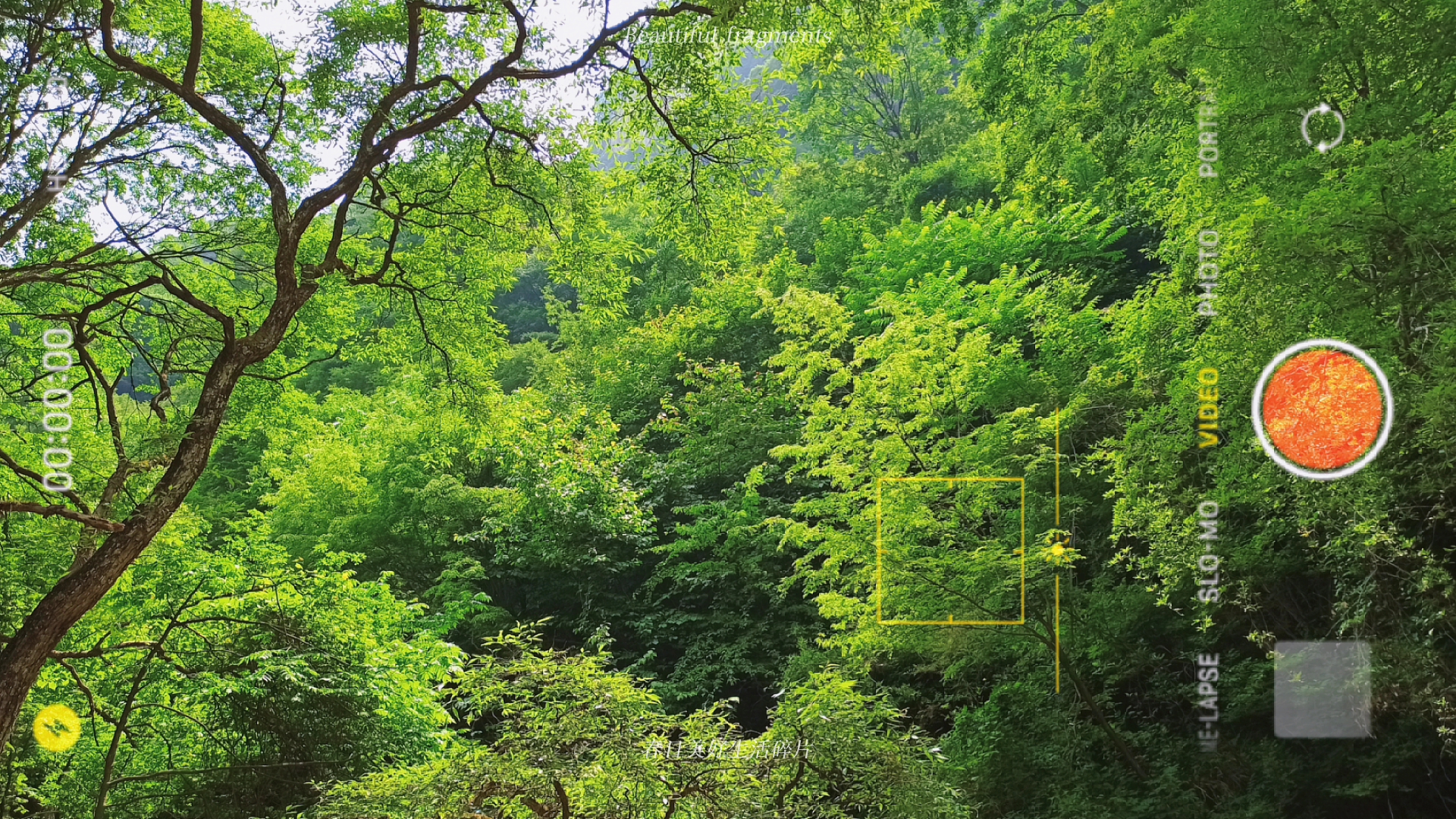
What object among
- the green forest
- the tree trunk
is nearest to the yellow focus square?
the green forest

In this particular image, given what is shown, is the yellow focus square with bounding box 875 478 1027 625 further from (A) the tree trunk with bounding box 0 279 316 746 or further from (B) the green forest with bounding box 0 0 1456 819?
(A) the tree trunk with bounding box 0 279 316 746

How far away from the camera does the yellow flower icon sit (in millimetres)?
5824

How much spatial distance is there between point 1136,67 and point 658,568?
7693 mm

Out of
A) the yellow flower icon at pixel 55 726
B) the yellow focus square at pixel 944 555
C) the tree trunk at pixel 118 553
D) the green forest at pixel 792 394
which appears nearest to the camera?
the tree trunk at pixel 118 553

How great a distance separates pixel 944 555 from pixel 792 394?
2395mm

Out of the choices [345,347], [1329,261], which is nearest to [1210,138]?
[1329,261]

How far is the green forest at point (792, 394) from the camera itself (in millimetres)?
4090

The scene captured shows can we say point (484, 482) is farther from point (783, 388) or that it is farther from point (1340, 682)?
point (1340, 682)

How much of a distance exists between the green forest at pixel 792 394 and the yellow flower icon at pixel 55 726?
0.02 m

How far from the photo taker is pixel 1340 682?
5383mm

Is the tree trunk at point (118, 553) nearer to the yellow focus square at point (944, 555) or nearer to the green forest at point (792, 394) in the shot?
the green forest at point (792, 394)

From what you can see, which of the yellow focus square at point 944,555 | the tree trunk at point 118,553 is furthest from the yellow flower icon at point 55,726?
the yellow focus square at point 944,555

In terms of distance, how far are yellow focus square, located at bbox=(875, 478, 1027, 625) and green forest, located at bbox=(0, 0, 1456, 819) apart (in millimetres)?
38

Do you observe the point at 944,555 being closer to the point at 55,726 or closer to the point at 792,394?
the point at 792,394
